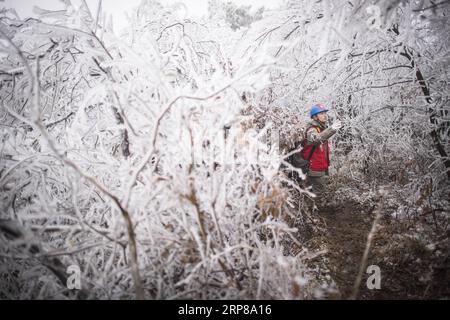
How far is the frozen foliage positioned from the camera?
1680 millimetres

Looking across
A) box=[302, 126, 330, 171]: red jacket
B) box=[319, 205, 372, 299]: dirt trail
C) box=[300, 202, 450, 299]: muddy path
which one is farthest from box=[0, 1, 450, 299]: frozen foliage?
box=[302, 126, 330, 171]: red jacket

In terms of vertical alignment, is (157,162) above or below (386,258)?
above

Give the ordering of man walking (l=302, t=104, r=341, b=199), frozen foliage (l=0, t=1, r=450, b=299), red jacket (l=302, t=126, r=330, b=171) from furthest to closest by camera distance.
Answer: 1. red jacket (l=302, t=126, r=330, b=171)
2. man walking (l=302, t=104, r=341, b=199)
3. frozen foliage (l=0, t=1, r=450, b=299)

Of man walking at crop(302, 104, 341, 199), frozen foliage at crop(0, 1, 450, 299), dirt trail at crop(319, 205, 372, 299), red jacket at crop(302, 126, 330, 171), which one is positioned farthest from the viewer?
red jacket at crop(302, 126, 330, 171)

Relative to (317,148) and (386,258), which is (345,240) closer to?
(386,258)

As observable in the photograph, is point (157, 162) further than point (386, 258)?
No

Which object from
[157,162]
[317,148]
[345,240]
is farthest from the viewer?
[317,148]

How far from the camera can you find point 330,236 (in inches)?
159

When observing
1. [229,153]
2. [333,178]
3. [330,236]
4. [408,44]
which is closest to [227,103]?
[229,153]

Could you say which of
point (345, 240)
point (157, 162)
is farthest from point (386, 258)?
point (157, 162)

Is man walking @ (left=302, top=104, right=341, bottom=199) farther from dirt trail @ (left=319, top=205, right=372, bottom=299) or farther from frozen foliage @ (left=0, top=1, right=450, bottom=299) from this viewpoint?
frozen foliage @ (left=0, top=1, right=450, bottom=299)

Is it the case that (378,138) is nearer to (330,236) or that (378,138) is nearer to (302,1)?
(330,236)

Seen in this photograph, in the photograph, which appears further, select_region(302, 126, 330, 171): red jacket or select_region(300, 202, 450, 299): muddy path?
select_region(302, 126, 330, 171): red jacket

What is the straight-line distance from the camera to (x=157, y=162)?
5.93 ft
